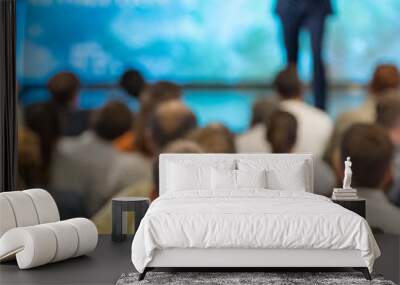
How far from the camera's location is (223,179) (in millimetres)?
6711

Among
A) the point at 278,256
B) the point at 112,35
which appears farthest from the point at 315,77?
the point at 278,256

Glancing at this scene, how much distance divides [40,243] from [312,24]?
163 inches

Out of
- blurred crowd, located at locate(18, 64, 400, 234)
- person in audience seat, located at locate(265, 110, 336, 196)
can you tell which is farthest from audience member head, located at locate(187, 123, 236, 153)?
person in audience seat, located at locate(265, 110, 336, 196)

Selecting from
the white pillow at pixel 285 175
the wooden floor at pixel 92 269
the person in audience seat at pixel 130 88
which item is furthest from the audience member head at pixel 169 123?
the wooden floor at pixel 92 269

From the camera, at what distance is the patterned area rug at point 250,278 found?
4.96m

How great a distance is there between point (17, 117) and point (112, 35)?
57.8 inches

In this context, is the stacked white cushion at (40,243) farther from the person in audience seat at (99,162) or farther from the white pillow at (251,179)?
the person in audience seat at (99,162)

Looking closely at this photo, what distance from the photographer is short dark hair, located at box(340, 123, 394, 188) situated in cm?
757

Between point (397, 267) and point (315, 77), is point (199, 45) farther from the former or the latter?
point (397, 267)

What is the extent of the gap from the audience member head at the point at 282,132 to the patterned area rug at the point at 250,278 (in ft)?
8.33

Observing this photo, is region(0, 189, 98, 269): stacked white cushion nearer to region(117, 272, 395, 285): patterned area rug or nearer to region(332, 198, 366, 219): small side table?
region(117, 272, 395, 285): patterned area rug

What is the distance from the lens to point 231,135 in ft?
25.2

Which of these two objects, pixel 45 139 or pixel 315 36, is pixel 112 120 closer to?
pixel 45 139

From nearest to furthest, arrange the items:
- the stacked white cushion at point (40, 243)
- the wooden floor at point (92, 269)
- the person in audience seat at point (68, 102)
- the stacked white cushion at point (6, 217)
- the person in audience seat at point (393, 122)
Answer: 1. the wooden floor at point (92, 269)
2. the stacked white cushion at point (40, 243)
3. the stacked white cushion at point (6, 217)
4. the person in audience seat at point (393, 122)
5. the person in audience seat at point (68, 102)
